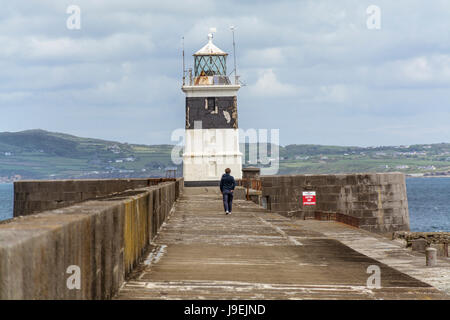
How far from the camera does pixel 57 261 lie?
4473 millimetres

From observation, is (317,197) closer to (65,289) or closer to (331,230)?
(331,230)

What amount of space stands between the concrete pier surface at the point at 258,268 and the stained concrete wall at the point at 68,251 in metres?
0.40

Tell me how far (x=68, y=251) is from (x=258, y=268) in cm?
431

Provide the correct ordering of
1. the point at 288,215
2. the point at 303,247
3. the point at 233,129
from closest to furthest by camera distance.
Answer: the point at 303,247
the point at 288,215
the point at 233,129

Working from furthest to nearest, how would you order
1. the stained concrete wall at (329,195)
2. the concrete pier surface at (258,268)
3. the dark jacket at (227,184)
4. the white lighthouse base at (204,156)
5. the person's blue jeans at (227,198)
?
the white lighthouse base at (204,156) → the stained concrete wall at (329,195) → the dark jacket at (227,184) → the person's blue jeans at (227,198) → the concrete pier surface at (258,268)

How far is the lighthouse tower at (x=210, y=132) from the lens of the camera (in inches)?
1575

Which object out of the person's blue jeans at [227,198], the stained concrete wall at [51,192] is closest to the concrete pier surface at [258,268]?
the person's blue jeans at [227,198]

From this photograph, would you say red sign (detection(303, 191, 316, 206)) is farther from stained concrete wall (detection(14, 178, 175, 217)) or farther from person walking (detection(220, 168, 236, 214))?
person walking (detection(220, 168, 236, 214))

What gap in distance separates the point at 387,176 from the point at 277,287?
2284 centimetres

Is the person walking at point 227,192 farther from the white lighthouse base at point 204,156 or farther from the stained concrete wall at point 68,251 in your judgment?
the white lighthouse base at point 204,156

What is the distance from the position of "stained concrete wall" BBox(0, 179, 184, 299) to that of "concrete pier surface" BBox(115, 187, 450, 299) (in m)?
0.40

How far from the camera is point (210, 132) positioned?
131 feet

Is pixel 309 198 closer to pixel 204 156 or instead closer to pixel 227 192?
pixel 227 192
